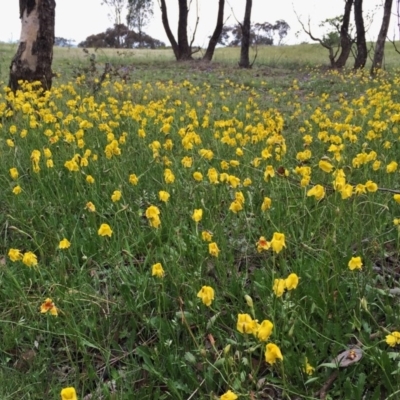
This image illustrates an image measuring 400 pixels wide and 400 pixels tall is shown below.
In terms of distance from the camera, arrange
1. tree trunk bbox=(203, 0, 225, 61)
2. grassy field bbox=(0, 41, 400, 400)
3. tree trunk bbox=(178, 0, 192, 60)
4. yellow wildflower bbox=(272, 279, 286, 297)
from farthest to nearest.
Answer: tree trunk bbox=(178, 0, 192, 60) → tree trunk bbox=(203, 0, 225, 61) → grassy field bbox=(0, 41, 400, 400) → yellow wildflower bbox=(272, 279, 286, 297)

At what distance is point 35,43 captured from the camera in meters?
6.59

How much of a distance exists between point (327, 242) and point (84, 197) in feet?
5.64

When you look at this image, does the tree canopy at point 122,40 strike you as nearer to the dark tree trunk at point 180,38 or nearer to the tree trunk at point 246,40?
the dark tree trunk at point 180,38

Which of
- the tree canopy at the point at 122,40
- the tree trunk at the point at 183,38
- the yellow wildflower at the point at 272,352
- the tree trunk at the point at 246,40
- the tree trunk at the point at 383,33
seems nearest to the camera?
the yellow wildflower at the point at 272,352

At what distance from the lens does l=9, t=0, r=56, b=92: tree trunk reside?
21.2 feet

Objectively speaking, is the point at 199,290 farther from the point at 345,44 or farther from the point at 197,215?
the point at 345,44

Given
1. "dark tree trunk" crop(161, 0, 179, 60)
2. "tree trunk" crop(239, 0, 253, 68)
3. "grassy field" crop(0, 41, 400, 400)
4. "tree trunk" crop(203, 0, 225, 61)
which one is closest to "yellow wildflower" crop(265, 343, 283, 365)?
"grassy field" crop(0, 41, 400, 400)

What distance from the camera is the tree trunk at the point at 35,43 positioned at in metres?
6.46

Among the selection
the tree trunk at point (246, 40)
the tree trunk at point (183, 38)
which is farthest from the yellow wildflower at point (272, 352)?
the tree trunk at point (183, 38)

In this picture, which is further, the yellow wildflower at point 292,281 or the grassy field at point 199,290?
the grassy field at point 199,290

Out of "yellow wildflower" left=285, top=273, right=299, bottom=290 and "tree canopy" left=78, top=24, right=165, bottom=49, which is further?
"tree canopy" left=78, top=24, right=165, bottom=49

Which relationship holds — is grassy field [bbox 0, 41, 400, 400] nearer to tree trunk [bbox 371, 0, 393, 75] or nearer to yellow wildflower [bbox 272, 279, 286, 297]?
yellow wildflower [bbox 272, 279, 286, 297]

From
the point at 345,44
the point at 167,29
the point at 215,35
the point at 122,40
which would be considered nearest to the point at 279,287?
the point at 345,44

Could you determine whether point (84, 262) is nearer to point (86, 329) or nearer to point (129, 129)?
point (86, 329)
